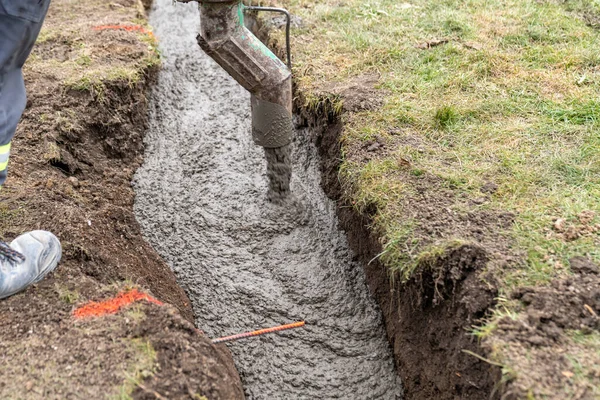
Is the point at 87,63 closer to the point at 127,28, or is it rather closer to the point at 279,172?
the point at 127,28

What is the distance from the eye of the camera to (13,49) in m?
2.13

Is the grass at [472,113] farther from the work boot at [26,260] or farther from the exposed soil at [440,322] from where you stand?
the work boot at [26,260]

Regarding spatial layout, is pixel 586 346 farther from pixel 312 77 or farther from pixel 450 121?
pixel 312 77

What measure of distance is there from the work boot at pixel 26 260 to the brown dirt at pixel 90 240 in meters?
0.05

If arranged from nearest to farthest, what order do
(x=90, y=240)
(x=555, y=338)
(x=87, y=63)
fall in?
(x=555, y=338)
(x=90, y=240)
(x=87, y=63)

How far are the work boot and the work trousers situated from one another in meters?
0.34

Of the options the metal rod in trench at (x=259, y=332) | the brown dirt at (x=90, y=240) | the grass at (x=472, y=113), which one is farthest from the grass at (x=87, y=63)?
the metal rod in trench at (x=259, y=332)

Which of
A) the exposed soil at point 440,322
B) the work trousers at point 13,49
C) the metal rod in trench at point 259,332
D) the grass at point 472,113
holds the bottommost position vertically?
the metal rod in trench at point 259,332

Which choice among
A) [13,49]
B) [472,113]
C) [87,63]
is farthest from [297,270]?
[87,63]

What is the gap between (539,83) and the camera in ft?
12.3

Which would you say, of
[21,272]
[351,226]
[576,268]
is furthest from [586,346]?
[21,272]

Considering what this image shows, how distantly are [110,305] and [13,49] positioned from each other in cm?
116

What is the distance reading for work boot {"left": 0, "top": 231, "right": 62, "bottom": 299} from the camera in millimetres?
2387

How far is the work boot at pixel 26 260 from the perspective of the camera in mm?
2387
